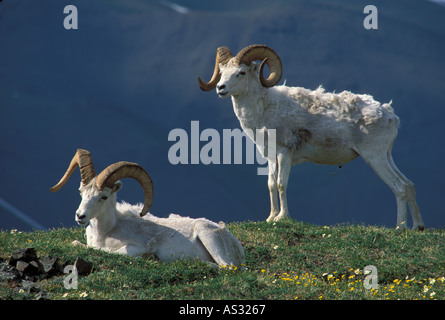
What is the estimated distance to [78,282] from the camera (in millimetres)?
9047

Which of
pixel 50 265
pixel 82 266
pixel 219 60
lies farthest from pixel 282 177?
pixel 50 265

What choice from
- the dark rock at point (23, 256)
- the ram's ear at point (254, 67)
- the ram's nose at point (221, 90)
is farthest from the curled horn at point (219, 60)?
the dark rock at point (23, 256)

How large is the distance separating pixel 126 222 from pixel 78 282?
2.21 metres

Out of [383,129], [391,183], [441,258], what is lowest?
[441,258]

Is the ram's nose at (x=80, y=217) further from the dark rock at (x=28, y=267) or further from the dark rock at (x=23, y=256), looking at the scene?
the dark rock at (x=28, y=267)

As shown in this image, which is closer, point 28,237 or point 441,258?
point 441,258

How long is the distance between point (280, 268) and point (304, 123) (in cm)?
475

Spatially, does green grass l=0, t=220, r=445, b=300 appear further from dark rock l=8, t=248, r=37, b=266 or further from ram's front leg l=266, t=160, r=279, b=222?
ram's front leg l=266, t=160, r=279, b=222

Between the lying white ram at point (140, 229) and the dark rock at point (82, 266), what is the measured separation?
916 mm

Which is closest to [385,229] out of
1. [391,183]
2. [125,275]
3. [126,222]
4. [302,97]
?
[391,183]

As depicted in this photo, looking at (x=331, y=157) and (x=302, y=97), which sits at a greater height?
(x=302, y=97)

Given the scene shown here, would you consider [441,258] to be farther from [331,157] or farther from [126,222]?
[126,222]

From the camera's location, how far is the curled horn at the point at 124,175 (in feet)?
34.9

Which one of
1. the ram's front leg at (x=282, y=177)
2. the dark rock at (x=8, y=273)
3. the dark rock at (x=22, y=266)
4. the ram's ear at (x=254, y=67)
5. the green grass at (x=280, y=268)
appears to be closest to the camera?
the green grass at (x=280, y=268)
